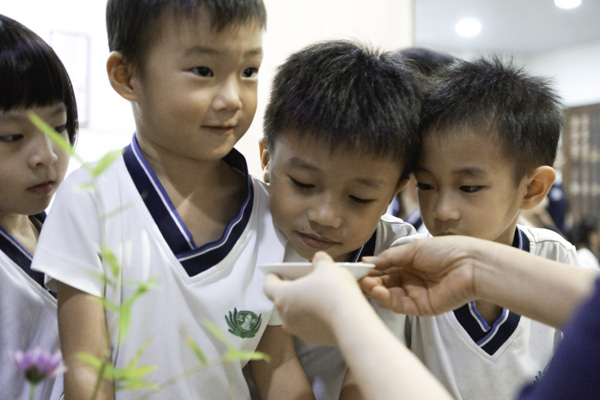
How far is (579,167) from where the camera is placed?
464 cm

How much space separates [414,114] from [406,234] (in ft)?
0.76

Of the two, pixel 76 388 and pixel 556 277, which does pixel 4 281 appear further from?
pixel 556 277

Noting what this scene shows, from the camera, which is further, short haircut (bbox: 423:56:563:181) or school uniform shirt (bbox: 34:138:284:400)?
short haircut (bbox: 423:56:563:181)

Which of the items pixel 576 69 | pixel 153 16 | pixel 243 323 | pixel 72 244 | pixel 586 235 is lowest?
pixel 586 235

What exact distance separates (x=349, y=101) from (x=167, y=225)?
0.99ft

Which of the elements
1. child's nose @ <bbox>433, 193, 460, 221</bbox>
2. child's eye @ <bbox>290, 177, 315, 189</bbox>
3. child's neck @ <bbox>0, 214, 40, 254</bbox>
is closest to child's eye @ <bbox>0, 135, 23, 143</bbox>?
child's neck @ <bbox>0, 214, 40, 254</bbox>

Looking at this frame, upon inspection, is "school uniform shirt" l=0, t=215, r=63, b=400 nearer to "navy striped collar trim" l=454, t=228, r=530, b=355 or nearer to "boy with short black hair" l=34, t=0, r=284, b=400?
"boy with short black hair" l=34, t=0, r=284, b=400

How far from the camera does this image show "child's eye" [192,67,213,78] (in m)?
0.82

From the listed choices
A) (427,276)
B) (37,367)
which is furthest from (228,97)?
(37,367)

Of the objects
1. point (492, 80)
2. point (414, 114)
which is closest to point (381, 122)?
point (414, 114)

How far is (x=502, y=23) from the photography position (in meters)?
2.87

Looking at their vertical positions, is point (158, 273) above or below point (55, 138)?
below

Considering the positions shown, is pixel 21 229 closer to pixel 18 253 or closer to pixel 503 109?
pixel 18 253

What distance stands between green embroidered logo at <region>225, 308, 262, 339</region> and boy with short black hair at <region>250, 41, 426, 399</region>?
47 mm
